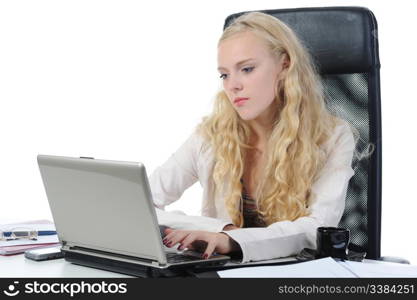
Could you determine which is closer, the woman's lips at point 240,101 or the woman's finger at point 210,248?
the woman's finger at point 210,248

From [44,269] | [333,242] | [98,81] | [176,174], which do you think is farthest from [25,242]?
[98,81]

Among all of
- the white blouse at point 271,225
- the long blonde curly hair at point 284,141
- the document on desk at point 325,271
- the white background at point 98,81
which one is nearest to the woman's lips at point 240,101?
the long blonde curly hair at point 284,141

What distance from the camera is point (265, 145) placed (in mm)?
2176

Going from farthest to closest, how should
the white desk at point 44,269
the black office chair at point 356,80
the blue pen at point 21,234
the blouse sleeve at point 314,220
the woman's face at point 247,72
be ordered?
1. the black office chair at point 356,80
2. the woman's face at point 247,72
3. the blue pen at point 21,234
4. the blouse sleeve at point 314,220
5. the white desk at point 44,269

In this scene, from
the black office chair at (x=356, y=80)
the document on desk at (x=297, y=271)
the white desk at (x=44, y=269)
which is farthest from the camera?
the black office chair at (x=356, y=80)

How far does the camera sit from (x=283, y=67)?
2.11 metres

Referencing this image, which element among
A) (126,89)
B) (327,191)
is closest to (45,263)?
(327,191)

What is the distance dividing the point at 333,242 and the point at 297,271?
19 cm

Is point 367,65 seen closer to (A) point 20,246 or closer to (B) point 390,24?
(A) point 20,246

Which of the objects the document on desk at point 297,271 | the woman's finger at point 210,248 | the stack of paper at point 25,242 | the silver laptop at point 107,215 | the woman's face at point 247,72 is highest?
the woman's face at point 247,72

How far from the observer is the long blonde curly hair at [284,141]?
6.61 ft

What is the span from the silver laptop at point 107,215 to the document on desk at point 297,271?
10 cm

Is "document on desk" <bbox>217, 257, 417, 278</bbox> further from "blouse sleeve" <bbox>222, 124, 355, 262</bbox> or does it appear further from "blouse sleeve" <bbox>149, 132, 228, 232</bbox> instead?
"blouse sleeve" <bbox>149, 132, 228, 232</bbox>

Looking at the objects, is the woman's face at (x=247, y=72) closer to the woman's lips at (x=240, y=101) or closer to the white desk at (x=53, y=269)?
the woman's lips at (x=240, y=101)
